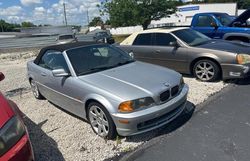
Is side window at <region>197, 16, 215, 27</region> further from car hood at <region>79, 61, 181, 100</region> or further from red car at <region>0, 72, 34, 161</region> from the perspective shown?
red car at <region>0, 72, 34, 161</region>

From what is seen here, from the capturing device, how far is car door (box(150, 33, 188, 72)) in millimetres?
6568

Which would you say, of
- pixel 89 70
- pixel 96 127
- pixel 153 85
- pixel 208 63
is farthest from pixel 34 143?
pixel 208 63

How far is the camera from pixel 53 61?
486 cm

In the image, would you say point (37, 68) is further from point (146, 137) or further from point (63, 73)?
point (146, 137)

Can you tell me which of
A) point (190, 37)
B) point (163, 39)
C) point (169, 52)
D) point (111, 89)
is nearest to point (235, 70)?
point (190, 37)

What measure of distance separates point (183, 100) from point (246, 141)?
1.10 m

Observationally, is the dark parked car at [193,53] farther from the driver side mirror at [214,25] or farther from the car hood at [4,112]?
the car hood at [4,112]

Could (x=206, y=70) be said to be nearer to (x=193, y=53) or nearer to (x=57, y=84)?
(x=193, y=53)

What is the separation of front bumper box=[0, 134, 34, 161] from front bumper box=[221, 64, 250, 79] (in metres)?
4.85

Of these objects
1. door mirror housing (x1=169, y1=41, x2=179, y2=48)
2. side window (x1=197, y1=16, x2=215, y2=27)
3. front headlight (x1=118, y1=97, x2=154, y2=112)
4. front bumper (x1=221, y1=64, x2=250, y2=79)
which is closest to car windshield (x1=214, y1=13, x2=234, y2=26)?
side window (x1=197, y1=16, x2=215, y2=27)

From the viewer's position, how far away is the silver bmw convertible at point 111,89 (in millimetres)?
3443

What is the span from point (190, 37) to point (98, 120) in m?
4.18

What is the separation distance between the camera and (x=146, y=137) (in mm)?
3807

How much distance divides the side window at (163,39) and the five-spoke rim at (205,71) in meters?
1.01
